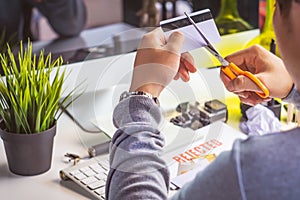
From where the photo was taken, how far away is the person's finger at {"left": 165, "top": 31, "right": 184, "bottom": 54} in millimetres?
801

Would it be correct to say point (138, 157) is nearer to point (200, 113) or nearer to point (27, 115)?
point (27, 115)

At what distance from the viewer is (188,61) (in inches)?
33.2

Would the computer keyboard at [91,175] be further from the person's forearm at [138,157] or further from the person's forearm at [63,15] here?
the person's forearm at [63,15]

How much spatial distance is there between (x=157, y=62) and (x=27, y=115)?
29 cm

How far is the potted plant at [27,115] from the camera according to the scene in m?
0.95

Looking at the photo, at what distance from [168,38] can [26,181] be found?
1.21 ft

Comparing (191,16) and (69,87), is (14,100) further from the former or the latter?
(191,16)

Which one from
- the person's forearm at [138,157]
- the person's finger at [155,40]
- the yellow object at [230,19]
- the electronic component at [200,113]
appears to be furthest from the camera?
the yellow object at [230,19]

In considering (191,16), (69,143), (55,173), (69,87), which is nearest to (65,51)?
(69,87)

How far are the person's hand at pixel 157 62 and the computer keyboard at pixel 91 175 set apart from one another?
0.21 metres

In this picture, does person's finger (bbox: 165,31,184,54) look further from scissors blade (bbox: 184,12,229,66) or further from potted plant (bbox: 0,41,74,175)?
potted plant (bbox: 0,41,74,175)

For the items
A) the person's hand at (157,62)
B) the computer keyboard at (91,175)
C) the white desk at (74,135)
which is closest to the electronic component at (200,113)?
the white desk at (74,135)

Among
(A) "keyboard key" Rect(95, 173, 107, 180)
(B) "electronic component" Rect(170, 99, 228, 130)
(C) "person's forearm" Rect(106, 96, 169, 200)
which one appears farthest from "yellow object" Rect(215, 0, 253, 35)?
(C) "person's forearm" Rect(106, 96, 169, 200)

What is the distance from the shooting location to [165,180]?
74 centimetres
